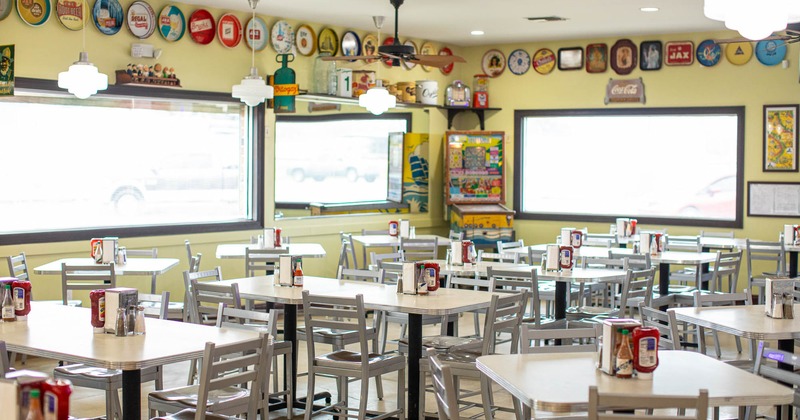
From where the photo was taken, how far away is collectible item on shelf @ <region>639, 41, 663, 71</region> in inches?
447

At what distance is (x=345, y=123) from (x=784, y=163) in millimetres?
4859

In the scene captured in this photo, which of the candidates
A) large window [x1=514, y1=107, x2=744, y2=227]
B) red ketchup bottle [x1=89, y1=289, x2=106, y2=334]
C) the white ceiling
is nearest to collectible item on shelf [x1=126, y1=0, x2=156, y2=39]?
the white ceiling

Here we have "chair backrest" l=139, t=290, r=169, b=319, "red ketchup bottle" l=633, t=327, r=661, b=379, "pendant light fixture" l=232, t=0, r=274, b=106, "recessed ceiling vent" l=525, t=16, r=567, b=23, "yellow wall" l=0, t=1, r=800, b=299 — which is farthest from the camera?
"recessed ceiling vent" l=525, t=16, r=567, b=23

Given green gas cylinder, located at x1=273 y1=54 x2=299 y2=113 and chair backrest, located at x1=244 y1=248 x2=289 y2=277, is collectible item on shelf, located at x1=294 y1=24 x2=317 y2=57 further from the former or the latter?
chair backrest, located at x1=244 y1=248 x2=289 y2=277

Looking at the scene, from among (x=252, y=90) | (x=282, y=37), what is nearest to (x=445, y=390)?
(x=252, y=90)

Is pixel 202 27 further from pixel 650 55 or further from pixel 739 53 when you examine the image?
pixel 739 53

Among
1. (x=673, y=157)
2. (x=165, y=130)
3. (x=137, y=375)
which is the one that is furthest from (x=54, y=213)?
(x=673, y=157)

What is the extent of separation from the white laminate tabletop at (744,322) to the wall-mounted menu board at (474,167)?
6.74 metres

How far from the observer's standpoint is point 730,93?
36.0 feet

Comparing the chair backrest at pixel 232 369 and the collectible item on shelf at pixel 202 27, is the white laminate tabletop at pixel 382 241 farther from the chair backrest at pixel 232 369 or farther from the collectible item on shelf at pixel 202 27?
the chair backrest at pixel 232 369

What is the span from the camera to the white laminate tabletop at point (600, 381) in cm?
330

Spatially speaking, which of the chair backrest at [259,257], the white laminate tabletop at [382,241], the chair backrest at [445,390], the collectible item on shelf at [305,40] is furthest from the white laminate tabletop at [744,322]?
the collectible item on shelf at [305,40]

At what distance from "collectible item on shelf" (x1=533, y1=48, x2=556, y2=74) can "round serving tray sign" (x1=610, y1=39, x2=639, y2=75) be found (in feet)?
2.44

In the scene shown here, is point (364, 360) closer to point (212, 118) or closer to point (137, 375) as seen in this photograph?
point (137, 375)
